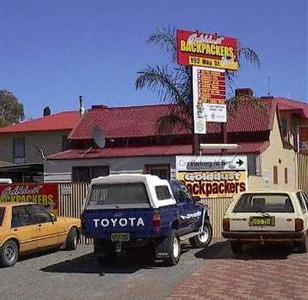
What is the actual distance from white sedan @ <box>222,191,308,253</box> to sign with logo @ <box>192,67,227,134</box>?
861 cm

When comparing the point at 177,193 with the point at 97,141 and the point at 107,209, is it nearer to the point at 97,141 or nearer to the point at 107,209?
the point at 107,209

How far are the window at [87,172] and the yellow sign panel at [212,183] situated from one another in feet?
43.3

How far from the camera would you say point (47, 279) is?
1206 centimetres

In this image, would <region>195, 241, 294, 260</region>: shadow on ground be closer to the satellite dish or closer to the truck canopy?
the truck canopy

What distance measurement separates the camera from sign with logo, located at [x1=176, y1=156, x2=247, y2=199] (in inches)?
758

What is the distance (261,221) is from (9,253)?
5498mm

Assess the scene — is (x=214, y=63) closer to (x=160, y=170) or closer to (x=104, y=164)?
(x=160, y=170)

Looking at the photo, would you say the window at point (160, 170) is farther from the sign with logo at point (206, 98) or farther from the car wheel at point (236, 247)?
the car wheel at point (236, 247)

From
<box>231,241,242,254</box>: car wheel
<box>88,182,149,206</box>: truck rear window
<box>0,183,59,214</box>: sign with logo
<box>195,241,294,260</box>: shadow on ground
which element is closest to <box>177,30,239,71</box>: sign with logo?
→ <box>0,183,59,214</box>: sign with logo

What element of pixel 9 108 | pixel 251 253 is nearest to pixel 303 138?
pixel 251 253

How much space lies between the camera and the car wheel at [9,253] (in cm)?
1362

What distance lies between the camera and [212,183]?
19.3m

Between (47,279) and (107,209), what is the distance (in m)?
1.88

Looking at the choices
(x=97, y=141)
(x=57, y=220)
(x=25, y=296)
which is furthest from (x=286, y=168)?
(x=25, y=296)
